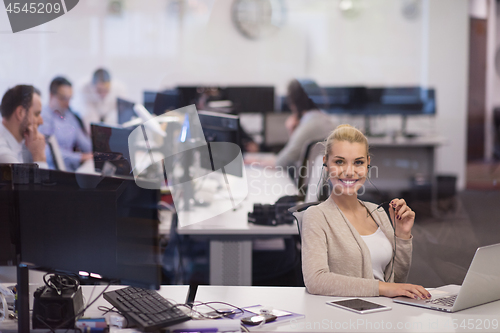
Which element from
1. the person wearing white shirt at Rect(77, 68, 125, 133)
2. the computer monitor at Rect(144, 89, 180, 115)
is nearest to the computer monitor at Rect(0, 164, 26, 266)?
the computer monitor at Rect(144, 89, 180, 115)

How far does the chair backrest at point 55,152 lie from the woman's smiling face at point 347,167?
7.16 feet

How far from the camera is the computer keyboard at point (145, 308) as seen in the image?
118cm

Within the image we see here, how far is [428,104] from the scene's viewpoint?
→ 5891 mm

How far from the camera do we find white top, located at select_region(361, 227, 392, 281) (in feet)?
5.29

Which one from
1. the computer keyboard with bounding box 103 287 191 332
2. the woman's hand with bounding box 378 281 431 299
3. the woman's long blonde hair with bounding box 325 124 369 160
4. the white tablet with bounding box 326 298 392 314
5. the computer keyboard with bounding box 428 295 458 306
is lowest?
the computer keyboard with bounding box 428 295 458 306

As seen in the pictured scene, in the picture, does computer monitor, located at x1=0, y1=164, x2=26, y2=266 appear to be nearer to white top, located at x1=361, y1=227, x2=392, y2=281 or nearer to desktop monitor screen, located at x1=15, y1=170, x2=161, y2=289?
desktop monitor screen, located at x1=15, y1=170, x2=161, y2=289

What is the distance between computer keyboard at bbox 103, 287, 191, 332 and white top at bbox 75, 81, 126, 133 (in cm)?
446

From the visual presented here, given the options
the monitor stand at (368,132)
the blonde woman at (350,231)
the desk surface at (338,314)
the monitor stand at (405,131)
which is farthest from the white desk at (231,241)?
the monitor stand at (405,131)

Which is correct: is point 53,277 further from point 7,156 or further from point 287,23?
point 287,23

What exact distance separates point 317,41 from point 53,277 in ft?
18.7

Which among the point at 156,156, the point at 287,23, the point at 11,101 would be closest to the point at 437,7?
the point at 287,23

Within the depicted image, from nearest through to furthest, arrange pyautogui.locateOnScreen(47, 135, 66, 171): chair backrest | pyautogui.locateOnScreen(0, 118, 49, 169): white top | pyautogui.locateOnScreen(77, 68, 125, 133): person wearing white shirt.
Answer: pyautogui.locateOnScreen(0, 118, 49, 169): white top
pyautogui.locateOnScreen(47, 135, 66, 171): chair backrest
pyautogui.locateOnScreen(77, 68, 125, 133): person wearing white shirt

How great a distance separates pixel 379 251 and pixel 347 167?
311mm

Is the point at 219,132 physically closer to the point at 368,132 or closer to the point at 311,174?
the point at 311,174
